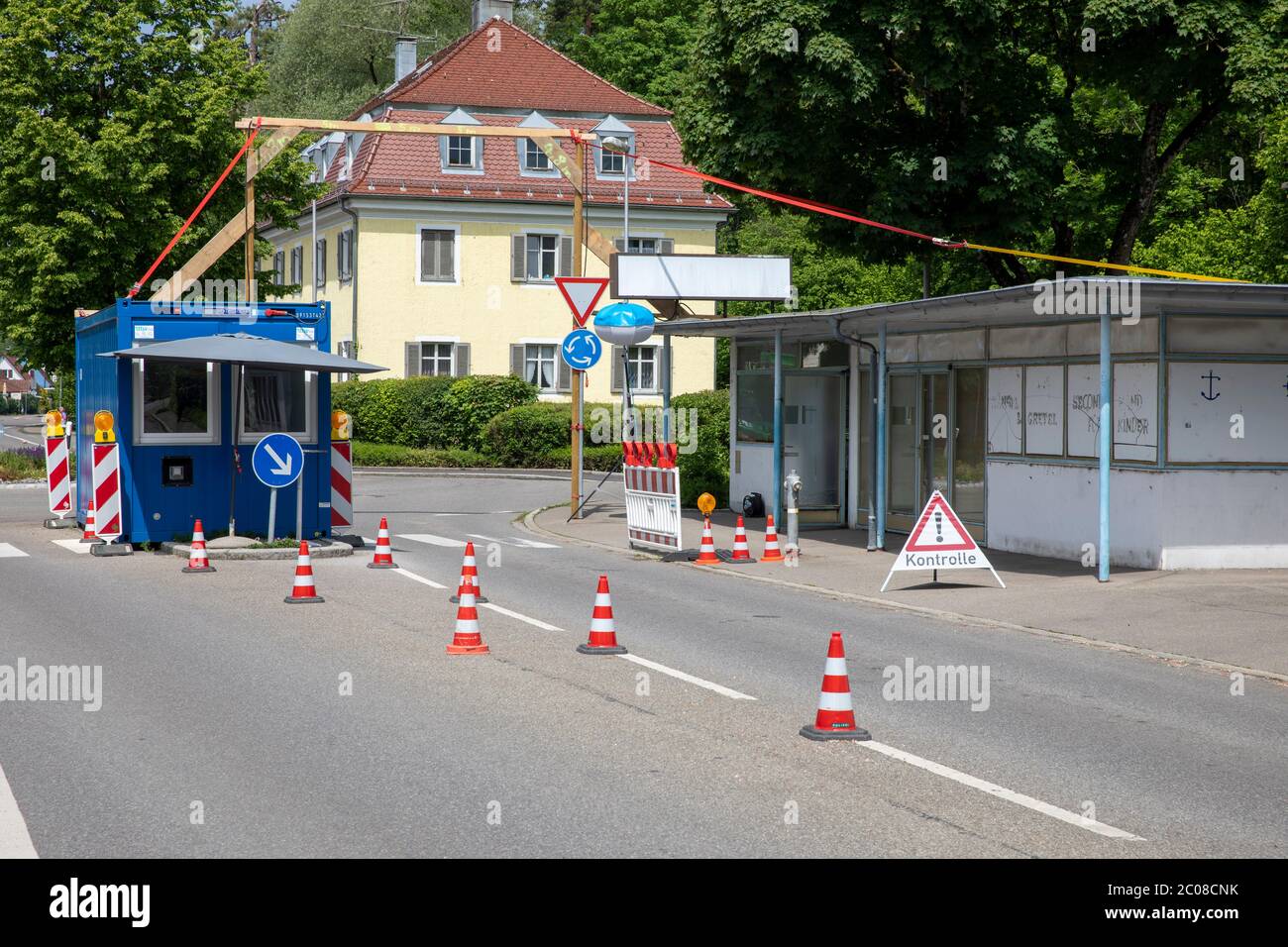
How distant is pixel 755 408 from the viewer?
2645 cm

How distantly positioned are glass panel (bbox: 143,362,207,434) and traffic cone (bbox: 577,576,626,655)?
9565 millimetres

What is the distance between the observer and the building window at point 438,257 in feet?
168

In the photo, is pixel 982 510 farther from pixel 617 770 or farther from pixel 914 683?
pixel 617 770

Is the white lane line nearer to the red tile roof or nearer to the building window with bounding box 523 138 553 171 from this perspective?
the building window with bounding box 523 138 553 171

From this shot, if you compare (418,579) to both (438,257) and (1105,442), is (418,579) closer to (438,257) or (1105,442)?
(1105,442)

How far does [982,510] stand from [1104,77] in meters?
10.2

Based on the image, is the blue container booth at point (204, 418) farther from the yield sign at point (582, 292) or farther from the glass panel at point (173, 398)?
Answer: the yield sign at point (582, 292)

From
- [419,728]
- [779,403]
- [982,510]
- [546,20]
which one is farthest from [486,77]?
[419,728]

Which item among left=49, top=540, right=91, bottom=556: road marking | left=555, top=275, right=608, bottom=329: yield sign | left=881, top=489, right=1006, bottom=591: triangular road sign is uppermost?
left=555, top=275, right=608, bottom=329: yield sign

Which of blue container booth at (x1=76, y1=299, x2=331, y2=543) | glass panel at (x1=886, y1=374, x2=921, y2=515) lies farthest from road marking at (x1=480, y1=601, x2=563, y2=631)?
glass panel at (x1=886, y1=374, x2=921, y2=515)

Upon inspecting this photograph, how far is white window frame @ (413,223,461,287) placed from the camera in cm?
5103

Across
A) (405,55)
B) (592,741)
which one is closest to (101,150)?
(592,741)

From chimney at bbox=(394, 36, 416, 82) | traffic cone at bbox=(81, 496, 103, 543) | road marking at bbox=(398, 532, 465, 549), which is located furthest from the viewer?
chimney at bbox=(394, 36, 416, 82)

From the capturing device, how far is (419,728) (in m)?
9.16
